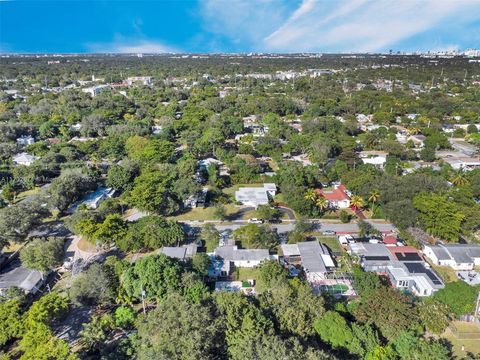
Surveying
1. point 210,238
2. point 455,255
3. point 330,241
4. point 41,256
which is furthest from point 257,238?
point 41,256

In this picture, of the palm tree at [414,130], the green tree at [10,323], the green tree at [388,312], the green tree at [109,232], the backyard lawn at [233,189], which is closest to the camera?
the green tree at [10,323]

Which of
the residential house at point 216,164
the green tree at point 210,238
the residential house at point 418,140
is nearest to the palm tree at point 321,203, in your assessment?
the green tree at point 210,238

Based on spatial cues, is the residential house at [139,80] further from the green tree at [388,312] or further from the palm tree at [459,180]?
the green tree at [388,312]

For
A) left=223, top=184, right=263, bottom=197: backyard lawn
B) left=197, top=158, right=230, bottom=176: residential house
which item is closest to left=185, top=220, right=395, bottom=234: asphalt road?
left=223, top=184, right=263, bottom=197: backyard lawn

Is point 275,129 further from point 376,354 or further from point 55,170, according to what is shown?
point 376,354

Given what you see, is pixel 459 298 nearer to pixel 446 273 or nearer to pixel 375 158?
pixel 446 273

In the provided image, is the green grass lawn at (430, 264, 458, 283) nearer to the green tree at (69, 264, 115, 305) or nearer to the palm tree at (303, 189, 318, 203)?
the palm tree at (303, 189, 318, 203)

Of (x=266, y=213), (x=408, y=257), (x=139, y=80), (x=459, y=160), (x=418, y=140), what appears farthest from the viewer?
(x=139, y=80)
